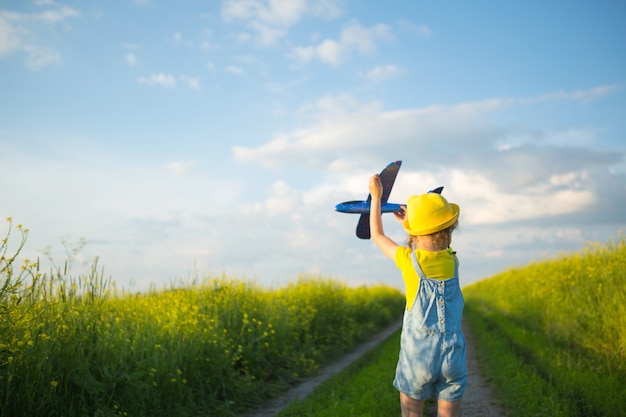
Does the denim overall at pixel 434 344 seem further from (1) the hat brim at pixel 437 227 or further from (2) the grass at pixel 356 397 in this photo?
(2) the grass at pixel 356 397

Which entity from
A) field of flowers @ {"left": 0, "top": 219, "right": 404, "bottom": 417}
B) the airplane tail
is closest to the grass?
field of flowers @ {"left": 0, "top": 219, "right": 404, "bottom": 417}

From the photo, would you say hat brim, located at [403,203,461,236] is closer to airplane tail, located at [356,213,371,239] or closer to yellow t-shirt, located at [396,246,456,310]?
yellow t-shirt, located at [396,246,456,310]

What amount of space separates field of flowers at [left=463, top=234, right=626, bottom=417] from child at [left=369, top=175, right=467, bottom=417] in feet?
12.5

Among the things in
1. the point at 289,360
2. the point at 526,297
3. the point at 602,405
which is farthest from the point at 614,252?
the point at 289,360

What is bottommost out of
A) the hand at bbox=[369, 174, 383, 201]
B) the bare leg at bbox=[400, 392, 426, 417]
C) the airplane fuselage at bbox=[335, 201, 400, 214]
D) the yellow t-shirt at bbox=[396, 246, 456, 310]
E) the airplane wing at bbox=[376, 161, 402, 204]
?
the bare leg at bbox=[400, 392, 426, 417]

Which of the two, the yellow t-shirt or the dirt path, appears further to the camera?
the dirt path

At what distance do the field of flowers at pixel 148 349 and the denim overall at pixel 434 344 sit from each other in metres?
4.11

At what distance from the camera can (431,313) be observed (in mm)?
3725

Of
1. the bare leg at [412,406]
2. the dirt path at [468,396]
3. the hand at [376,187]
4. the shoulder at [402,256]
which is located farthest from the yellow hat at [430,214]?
the dirt path at [468,396]

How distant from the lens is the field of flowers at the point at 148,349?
18.6ft

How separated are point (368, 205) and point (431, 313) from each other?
3.20ft

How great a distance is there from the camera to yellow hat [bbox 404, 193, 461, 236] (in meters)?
3.78

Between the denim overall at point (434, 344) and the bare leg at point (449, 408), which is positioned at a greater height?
→ the denim overall at point (434, 344)

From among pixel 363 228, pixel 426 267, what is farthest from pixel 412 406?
pixel 363 228
